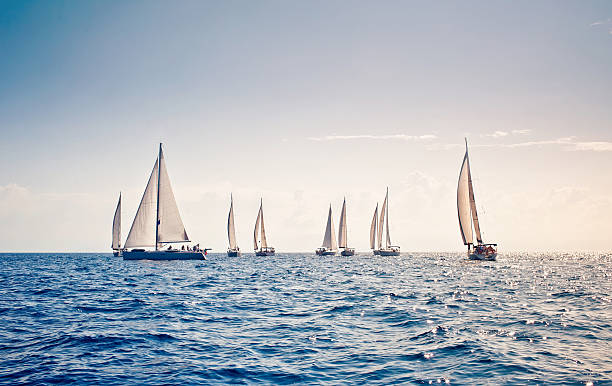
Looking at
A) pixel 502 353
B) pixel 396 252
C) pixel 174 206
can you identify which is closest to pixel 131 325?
pixel 502 353

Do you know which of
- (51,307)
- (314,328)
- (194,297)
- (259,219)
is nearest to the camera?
(314,328)

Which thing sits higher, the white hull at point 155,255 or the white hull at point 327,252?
the white hull at point 155,255

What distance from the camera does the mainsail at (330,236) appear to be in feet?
401

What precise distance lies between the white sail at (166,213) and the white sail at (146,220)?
3.20ft

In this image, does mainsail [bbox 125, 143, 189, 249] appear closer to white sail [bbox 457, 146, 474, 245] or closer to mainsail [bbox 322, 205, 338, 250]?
white sail [bbox 457, 146, 474, 245]

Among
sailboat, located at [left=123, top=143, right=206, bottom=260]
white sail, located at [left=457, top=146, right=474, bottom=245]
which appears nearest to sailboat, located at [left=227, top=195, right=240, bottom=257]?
sailboat, located at [left=123, top=143, right=206, bottom=260]

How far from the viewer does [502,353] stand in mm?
12547

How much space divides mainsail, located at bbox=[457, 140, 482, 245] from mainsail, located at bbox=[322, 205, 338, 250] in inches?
1984

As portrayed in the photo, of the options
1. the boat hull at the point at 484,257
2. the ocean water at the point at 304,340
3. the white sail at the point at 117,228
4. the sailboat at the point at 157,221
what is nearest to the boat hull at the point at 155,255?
the sailboat at the point at 157,221

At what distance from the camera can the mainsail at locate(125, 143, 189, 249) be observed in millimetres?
68188

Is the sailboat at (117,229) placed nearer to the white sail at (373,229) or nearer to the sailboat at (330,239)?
the sailboat at (330,239)

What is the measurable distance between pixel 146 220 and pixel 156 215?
78.2 inches

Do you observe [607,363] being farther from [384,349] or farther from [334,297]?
[334,297]

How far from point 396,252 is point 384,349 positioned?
389 ft
